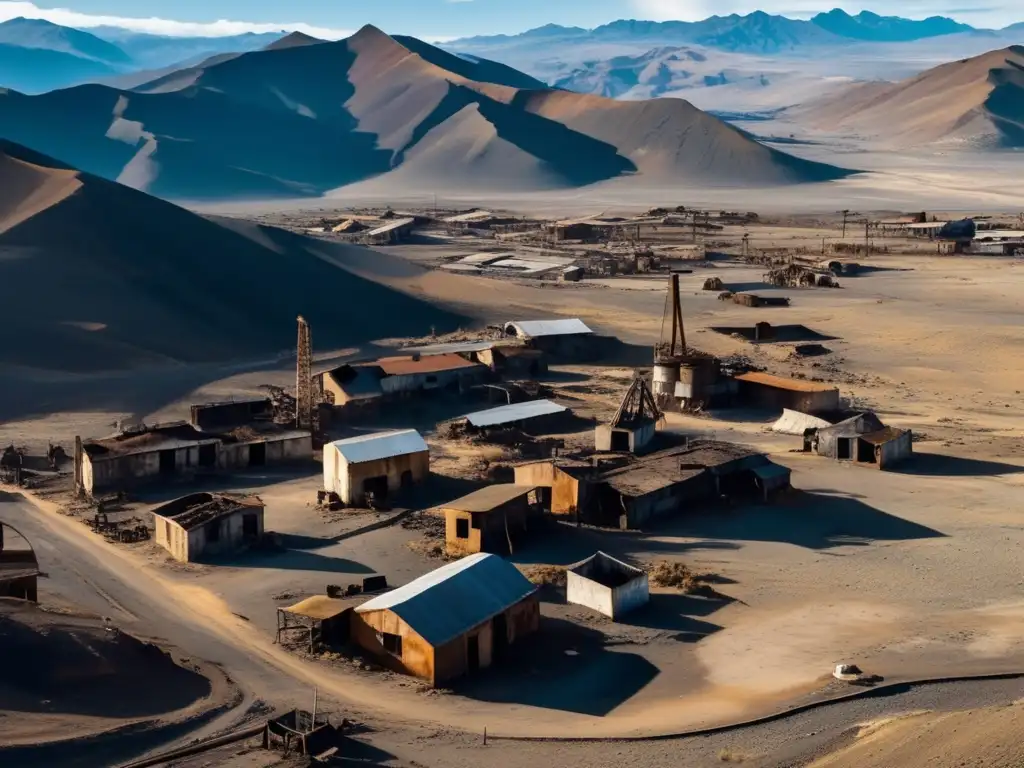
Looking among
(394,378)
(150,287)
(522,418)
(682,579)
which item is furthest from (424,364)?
(682,579)

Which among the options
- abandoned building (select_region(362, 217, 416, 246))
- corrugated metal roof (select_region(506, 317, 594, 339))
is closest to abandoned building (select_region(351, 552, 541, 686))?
corrugated metal roof (select_region(506, 317, 594, 339))

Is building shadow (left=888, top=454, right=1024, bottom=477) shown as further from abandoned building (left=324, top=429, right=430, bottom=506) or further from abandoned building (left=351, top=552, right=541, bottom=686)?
abandoned building (left=351, top=552, right=541, bottom=686)

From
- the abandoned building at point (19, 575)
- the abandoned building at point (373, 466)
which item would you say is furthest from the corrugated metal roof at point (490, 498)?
the abandoned building at point (19, 575)

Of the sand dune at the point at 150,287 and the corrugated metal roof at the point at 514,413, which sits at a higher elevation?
the sand dune at the point at 150,287

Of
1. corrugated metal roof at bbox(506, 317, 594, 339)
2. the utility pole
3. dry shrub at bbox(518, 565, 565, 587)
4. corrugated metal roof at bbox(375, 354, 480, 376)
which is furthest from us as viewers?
corrugated metal roof at bbox(506, 317, 594, 339)

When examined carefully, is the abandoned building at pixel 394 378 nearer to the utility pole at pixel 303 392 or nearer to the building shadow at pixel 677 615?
the utility pole at pixel 303 392

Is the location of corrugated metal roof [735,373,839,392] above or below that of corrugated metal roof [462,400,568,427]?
above

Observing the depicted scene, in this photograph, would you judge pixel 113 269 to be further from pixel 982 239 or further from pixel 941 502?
pixel 982 239
